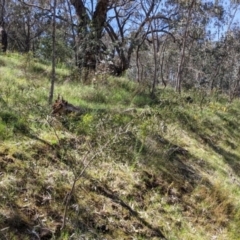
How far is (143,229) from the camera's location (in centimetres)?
302

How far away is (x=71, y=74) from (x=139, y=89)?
148cm

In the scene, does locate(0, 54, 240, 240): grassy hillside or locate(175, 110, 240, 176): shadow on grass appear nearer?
locate(0, 54, 240, 240): grassy hillside

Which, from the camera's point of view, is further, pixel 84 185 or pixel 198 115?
pixel 198 115

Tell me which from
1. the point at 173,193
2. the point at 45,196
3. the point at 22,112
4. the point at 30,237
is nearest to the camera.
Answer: the point at 30,237

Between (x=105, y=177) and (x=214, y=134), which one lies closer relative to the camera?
(x=105, y=177)

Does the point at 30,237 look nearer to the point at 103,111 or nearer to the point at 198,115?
the point at 103,111

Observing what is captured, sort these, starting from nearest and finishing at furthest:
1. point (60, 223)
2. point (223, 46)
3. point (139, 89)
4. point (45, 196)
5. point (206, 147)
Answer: point (60, 223) < point (45, 196) < point (206, 147) < point (139, 89) < point (223, 46)

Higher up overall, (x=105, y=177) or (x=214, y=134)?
(x=105, y=177)

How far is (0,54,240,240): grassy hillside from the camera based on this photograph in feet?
9.12

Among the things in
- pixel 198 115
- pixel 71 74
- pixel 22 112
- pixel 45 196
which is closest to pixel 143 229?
pixel 45 196

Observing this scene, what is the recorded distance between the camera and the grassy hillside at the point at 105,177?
109 inches

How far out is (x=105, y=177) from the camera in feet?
11.4

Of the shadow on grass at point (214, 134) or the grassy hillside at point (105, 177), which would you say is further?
the shadow on grass at point (214, 134)

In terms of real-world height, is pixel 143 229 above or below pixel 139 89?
below
